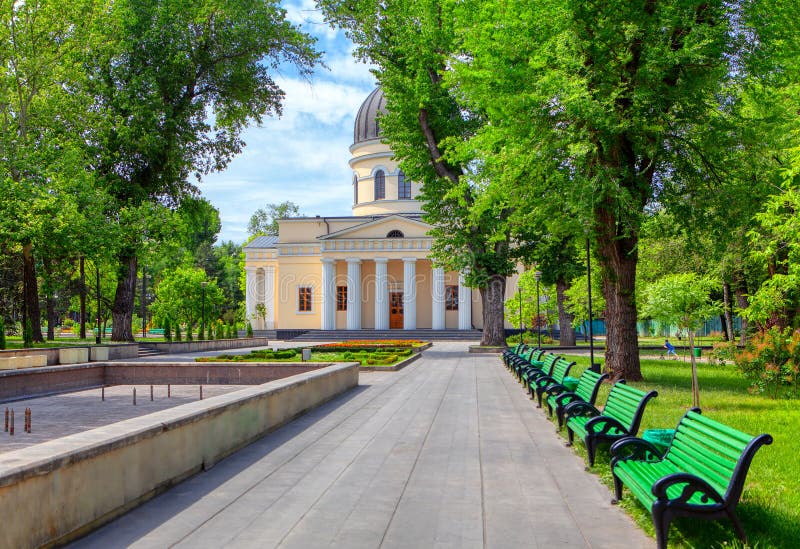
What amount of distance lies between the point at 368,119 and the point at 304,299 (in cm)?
1708

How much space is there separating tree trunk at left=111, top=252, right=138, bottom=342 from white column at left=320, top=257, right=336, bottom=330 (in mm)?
20554

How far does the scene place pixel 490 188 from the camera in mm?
17031

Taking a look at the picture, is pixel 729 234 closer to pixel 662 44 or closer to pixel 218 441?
pixel 662 44

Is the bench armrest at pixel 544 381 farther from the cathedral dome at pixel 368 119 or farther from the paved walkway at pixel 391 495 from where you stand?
the cathedral dome at pixel 368 119

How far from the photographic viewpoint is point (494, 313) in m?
33.3

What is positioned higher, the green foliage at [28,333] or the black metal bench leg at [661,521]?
the green foliage at [28,333]

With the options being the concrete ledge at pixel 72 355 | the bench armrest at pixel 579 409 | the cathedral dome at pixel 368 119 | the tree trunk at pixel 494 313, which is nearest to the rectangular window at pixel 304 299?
the cathedral dome at pixel 368 119

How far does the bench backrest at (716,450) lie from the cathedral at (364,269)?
139ft

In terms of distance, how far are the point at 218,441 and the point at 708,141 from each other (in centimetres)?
1233

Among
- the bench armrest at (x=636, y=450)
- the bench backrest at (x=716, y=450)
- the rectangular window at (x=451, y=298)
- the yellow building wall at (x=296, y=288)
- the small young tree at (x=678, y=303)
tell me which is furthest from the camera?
the yellow building wall at (x=296, y=288)

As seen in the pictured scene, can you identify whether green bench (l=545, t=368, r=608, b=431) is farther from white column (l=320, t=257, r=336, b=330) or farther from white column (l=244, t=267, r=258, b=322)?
white column (l=244, t=267, r=258, b=322)

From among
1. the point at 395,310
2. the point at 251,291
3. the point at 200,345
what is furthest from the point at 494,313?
the point at 251,291

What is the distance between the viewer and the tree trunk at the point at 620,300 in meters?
16.3

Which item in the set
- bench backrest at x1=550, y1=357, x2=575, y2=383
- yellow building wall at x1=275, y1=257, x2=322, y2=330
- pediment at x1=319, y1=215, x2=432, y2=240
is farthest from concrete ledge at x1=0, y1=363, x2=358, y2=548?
yellow building wall at x1=275, y1=257, x2=322, y2=330
